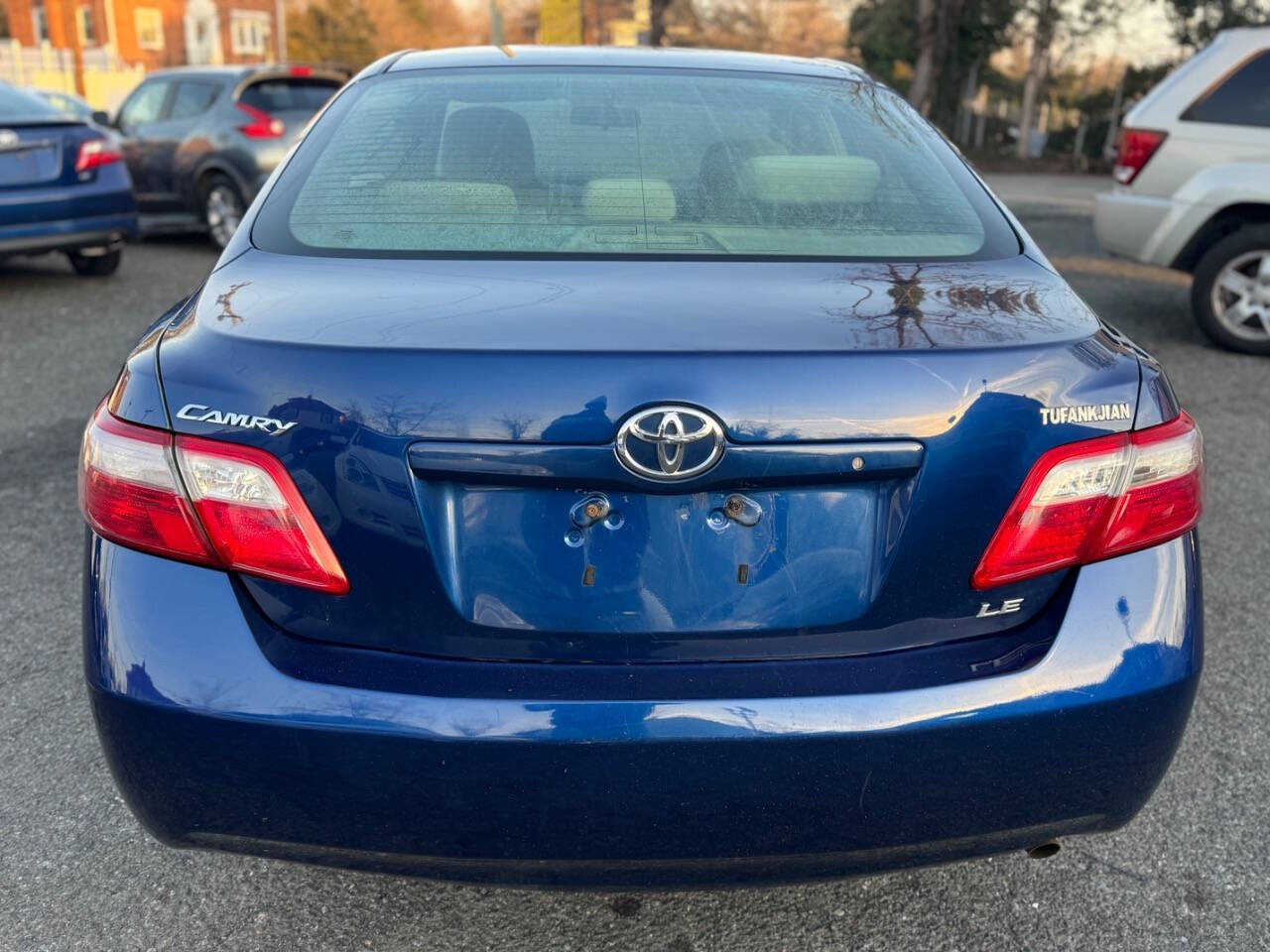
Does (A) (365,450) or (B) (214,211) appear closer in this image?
(A) (365,450)

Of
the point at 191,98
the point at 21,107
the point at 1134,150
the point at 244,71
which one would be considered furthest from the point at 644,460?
the point at 191,98

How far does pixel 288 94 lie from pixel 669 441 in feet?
32.2

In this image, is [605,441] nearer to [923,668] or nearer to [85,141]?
[923,668]

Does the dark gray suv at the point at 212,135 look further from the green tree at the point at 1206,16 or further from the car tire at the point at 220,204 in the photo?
the green tree at the point at 1206,16

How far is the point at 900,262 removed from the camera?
207 cm

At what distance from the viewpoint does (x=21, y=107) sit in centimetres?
771

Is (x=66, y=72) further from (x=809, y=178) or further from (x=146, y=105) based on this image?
(x=809, y=178)

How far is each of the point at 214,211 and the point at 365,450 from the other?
9476mm

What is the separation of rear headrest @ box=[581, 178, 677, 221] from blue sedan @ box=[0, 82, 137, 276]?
651 cm

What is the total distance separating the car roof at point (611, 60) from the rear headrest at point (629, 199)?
583mm

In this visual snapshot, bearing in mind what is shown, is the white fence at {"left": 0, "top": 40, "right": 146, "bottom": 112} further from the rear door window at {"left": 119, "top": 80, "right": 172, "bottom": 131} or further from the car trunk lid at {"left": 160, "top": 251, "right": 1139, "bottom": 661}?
the car trunk lid at {"left": 160, "top": 251, "right": 1139, "bottom": 661}

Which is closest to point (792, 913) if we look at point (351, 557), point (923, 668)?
point (923, 668)

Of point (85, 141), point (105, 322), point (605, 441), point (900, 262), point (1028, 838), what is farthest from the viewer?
point (85, 141)

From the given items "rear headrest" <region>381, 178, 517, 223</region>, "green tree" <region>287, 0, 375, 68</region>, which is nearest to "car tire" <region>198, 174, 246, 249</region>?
"rear headrest" <region>381, 178, 517, 223</region>
